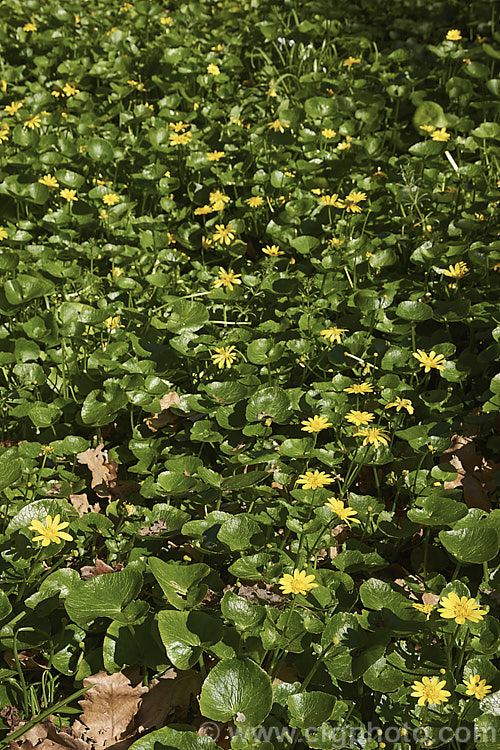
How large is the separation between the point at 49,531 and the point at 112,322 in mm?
1059

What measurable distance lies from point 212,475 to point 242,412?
0.32 meters

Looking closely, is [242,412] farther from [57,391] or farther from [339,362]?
[57,391]

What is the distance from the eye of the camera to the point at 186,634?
1567 mm

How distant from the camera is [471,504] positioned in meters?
2.13

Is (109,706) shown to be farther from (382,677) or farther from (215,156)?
(215,156)

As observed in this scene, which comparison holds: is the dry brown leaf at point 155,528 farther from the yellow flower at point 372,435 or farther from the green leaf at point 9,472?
the yellow flower at point 372,435

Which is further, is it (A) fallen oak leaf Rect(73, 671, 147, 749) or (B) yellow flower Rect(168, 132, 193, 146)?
(B) yellow flower Rect(168, 132, 193, 146)

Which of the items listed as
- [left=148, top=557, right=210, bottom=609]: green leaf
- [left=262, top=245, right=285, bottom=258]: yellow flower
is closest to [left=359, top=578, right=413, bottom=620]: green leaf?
[left=148, top=557, right=210, bottom=609]: green leaf

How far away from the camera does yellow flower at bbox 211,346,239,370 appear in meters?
2.40

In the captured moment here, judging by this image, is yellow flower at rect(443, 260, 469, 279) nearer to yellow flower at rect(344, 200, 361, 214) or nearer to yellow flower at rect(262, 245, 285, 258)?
yellow flower at rect(344, 200, 361, 214)

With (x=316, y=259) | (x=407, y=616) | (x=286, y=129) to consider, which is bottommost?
(x=407, y=616)

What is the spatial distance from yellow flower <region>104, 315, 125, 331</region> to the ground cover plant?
0.09 feet

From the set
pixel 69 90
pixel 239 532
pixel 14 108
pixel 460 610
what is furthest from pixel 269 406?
pixel 69 90

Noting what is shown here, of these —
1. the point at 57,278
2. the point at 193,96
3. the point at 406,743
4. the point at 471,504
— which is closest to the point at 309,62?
the point at 193,96
